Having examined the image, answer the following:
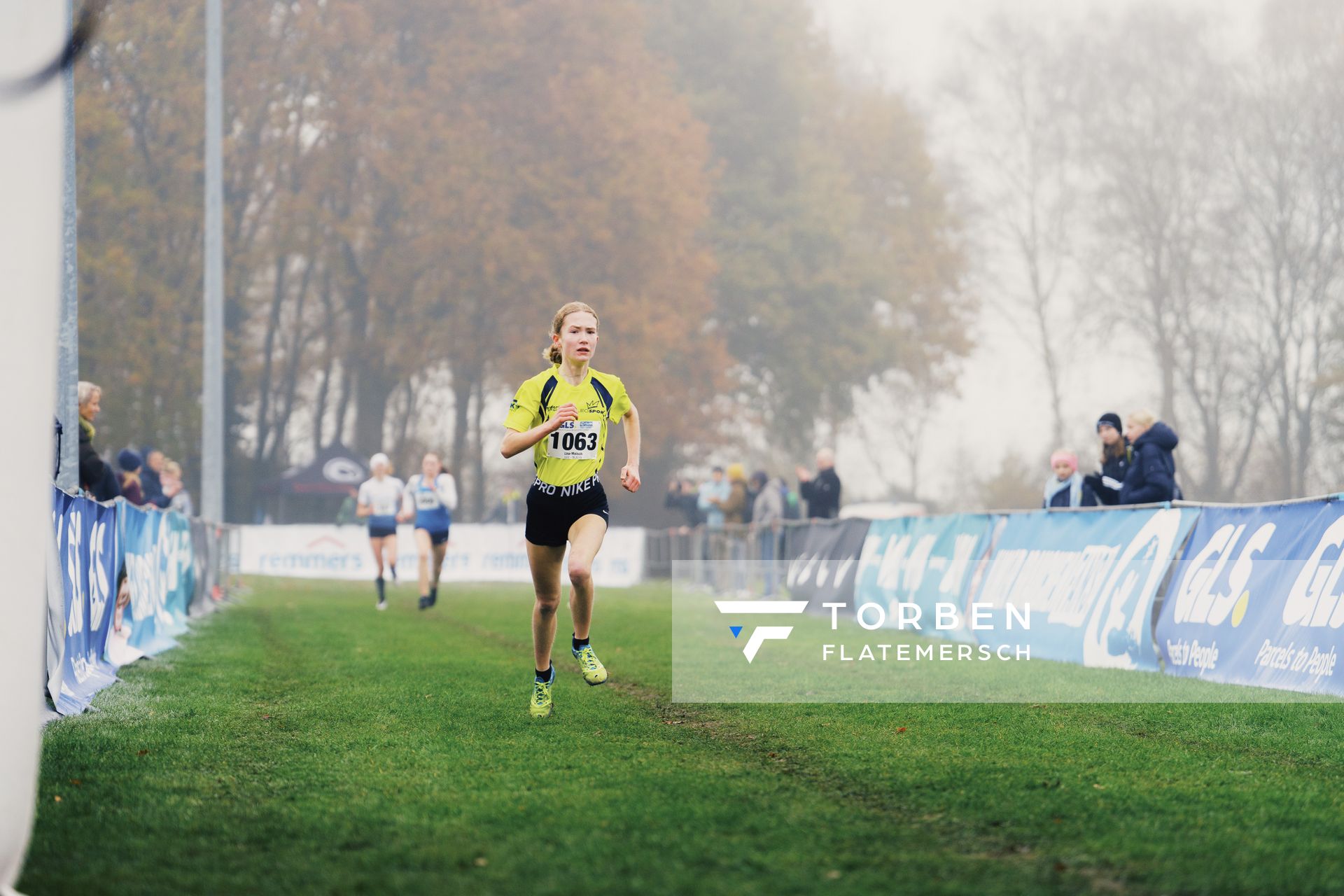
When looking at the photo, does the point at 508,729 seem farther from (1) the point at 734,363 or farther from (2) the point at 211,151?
(1) the point at 734,363

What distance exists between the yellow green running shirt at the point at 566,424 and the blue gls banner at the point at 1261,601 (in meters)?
4.78

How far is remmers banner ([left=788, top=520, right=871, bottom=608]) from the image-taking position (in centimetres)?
1942

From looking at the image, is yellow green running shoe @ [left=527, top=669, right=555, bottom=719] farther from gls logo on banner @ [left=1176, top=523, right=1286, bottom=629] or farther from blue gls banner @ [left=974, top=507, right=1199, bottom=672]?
blue gls banner @ [left=974, top=507, right=1199, bottom=672]

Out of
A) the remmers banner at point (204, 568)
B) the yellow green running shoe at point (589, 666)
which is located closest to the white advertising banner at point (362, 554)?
the remmers banner at point (204, 568)

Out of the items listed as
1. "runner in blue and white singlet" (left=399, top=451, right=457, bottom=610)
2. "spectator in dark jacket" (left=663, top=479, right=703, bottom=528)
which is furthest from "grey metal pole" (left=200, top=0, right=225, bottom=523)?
"spectator in dark jacket" (left=663, top=479, right=703, bottom=528)

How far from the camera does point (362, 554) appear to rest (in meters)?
33.3

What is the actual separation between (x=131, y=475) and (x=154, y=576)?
383 cm

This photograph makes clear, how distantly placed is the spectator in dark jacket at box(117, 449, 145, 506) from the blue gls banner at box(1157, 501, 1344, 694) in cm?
1177

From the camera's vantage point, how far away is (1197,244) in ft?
140

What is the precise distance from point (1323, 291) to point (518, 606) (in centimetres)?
2851

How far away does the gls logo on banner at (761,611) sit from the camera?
15.7 metres

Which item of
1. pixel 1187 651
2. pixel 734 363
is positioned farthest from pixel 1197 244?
pixel 1187 651

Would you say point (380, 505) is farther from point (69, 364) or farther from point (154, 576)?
point (69, 364)

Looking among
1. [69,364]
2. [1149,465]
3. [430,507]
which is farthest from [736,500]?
[69,364]
